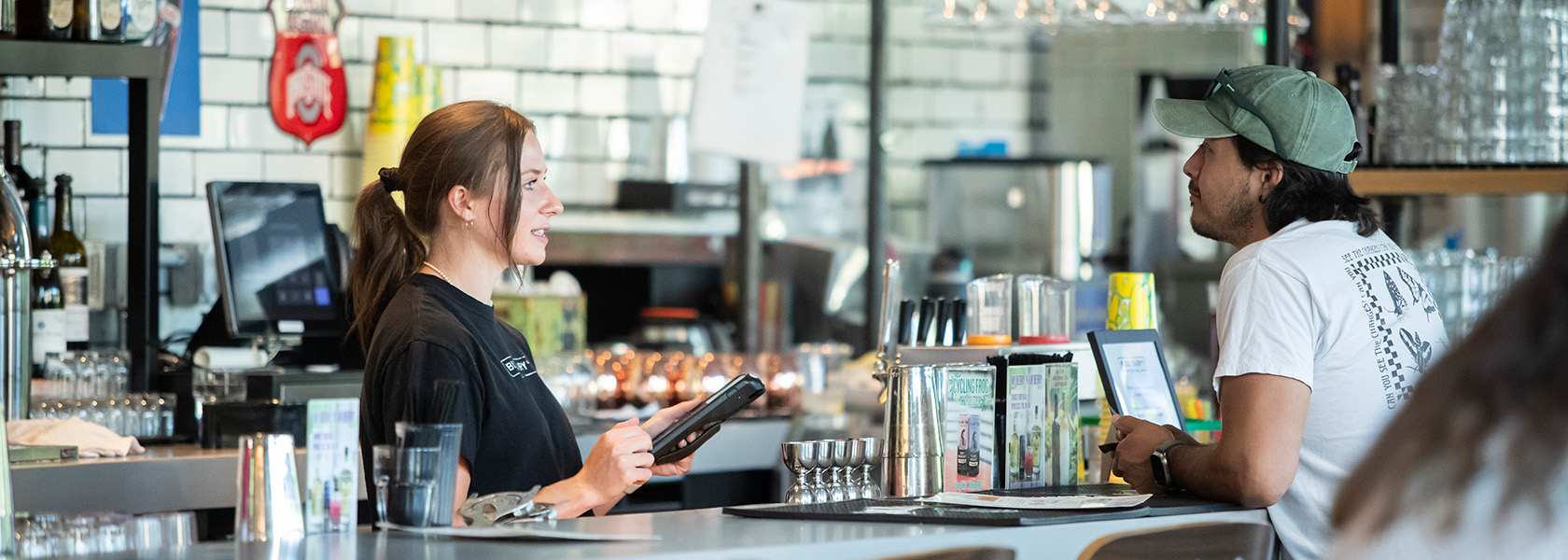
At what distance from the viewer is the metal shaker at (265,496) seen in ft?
6.10

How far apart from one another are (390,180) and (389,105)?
122 inches

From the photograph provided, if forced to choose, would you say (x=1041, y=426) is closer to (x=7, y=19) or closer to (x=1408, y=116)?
(x=1408, y=116)

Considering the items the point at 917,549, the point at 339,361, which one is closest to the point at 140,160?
the point at 339,361

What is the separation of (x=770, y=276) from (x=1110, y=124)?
205 centimetres

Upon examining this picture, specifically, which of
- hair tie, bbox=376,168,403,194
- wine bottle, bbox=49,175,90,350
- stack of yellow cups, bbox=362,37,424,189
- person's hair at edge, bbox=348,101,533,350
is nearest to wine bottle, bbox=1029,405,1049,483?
person's hair at edge, bbox=348,101,533,350

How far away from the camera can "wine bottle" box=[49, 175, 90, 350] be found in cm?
412

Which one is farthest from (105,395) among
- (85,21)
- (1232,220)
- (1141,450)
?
(1232,220)

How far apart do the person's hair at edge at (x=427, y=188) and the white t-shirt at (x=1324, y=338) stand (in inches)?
44.4

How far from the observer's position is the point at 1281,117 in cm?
228

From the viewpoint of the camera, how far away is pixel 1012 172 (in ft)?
23.6

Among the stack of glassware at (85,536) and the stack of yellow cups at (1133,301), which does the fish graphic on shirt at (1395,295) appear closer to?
the stack of yellow cups at (1133,301)

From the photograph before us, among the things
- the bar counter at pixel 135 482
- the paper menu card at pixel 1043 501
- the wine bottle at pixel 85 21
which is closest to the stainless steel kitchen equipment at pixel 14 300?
the bar counter at pixel 135 482

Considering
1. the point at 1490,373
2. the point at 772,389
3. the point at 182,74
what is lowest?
the point at 772,389

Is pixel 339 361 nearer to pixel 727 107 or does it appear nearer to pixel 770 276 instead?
pixel 727 107
